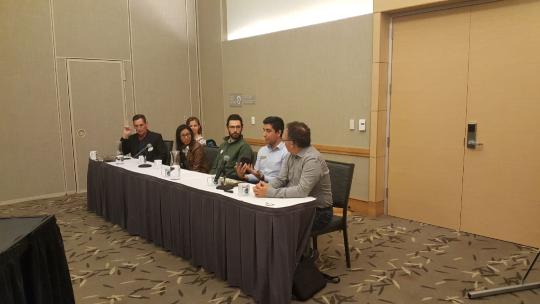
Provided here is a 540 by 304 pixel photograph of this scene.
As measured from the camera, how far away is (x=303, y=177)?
9.56ft

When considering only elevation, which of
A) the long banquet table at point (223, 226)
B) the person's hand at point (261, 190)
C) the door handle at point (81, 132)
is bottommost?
the long banquet table at point (223, 226)

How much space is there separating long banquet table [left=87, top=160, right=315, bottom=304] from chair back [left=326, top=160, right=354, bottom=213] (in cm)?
57

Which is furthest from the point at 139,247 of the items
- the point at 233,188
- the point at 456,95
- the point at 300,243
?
the point at 456,95

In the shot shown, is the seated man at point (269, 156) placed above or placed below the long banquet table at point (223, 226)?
above

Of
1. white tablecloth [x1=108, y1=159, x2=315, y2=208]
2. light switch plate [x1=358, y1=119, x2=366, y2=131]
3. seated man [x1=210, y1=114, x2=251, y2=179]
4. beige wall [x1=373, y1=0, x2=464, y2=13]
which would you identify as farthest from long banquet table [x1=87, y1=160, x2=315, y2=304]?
beige wall [x1=373, y1=0, x2=464, y2=13]

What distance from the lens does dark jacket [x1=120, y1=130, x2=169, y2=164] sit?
4945mm

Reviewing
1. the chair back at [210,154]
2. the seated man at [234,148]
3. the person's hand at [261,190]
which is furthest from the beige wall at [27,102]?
the person's hand at [261,190]

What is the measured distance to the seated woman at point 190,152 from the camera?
445 cm

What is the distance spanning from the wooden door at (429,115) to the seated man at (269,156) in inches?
65.8

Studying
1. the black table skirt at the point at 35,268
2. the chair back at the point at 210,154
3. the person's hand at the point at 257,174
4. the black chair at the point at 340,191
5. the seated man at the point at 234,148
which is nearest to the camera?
the black table skirt at the point at 35,268

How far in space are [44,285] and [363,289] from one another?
6.82 feet

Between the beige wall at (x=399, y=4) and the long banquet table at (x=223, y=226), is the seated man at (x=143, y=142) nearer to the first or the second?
the long banquet table at (x=223, y=226)

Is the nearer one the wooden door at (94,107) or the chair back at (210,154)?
the chair back at (210,154)

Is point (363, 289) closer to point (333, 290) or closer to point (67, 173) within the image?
point (333, 290)
